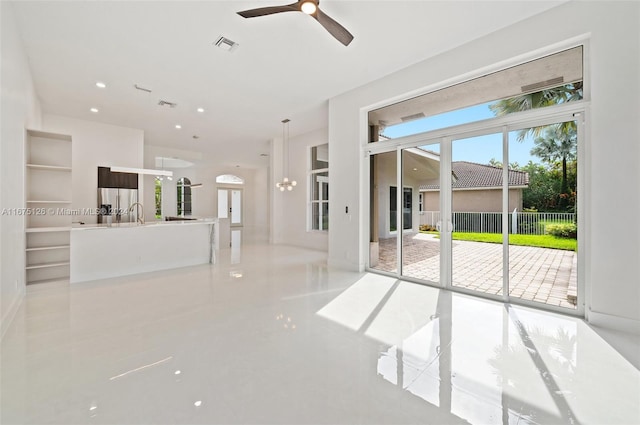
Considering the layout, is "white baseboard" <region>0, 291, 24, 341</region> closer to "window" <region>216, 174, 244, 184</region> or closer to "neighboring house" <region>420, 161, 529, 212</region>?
"neighboring house" <region>420, 161, 529, 212</region>

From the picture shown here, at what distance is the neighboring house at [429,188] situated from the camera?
3.80m

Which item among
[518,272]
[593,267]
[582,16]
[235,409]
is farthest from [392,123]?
[235,409]

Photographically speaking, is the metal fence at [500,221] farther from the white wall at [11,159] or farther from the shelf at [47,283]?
the shelf at [47,283]

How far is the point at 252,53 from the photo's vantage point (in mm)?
4043

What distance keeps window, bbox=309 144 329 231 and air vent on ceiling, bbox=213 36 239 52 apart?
4379 mm

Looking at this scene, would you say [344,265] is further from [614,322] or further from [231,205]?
[231,205]

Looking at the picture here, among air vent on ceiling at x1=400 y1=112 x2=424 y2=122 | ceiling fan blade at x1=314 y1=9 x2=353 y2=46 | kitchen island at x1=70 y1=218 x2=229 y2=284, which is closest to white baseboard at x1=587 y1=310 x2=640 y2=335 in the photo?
air vent on ceiling at x1=400 y1=112 x2=424 y2=122

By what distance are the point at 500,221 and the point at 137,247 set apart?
6.01 metres

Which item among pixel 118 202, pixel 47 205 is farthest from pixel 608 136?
pixel 118 202

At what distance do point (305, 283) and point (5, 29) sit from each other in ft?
15.1

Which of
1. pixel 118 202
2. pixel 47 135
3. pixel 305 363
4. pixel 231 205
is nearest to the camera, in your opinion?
pixel 305 363

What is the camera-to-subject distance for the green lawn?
10.9ft

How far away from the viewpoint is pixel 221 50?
155 inches

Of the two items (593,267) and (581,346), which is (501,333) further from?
(593,267)
